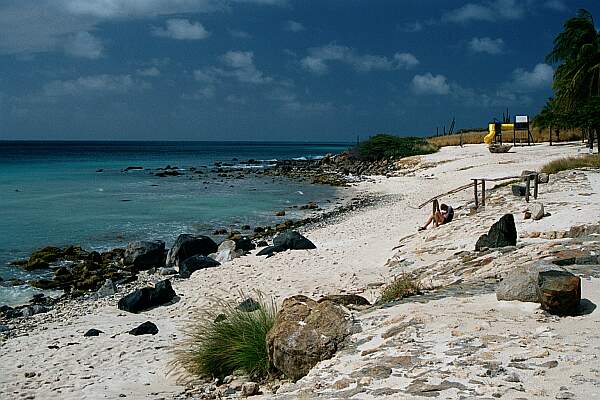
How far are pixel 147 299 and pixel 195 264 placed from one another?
3535 millimetres

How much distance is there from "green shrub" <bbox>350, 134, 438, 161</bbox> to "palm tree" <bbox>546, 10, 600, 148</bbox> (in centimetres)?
1597

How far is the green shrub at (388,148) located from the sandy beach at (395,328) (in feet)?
118

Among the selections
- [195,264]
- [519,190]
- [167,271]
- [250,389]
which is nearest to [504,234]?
[519,190]

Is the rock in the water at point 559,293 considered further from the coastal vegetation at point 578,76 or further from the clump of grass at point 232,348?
the coastal vegetation at point 578,76

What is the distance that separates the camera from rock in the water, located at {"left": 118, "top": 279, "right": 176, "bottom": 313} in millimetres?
12141

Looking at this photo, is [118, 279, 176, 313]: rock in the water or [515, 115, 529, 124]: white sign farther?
[515, 115, 529, 124]: white sign

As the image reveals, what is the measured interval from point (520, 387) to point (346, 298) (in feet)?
11.6

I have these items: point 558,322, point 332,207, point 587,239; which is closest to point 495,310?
point 558,322

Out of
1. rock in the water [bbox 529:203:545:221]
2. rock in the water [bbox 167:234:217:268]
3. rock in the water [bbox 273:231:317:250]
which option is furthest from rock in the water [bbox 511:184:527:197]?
rock in the water [bbox 167:234:217:268]

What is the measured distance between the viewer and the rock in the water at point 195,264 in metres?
15.6

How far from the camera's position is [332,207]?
29.3m

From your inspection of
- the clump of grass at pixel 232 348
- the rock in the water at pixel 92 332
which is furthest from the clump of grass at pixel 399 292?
the rock in the water at pixel 92 332

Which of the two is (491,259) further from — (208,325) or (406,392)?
(406,392)

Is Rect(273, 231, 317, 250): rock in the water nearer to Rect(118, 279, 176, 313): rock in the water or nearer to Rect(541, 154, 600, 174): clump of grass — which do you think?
Rect(118, 279, 176, 313): rock in the water
